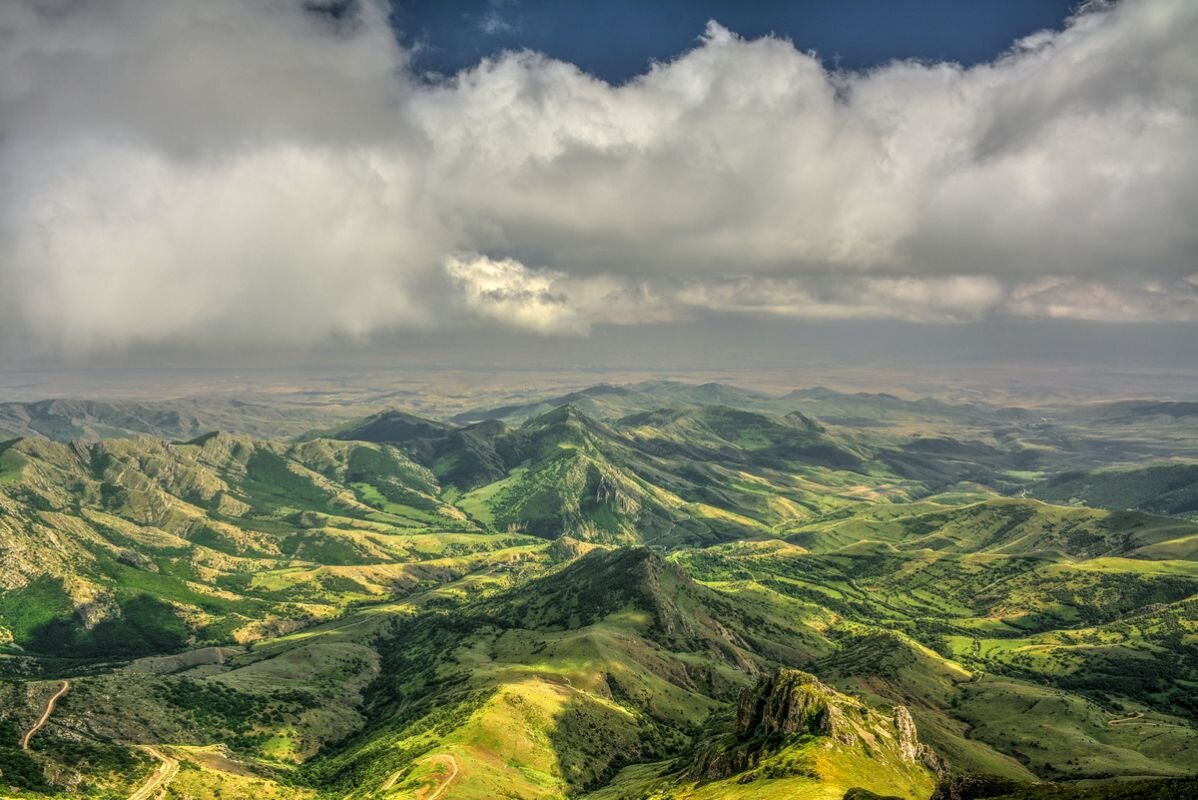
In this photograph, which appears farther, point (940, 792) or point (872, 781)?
point (872, 781)

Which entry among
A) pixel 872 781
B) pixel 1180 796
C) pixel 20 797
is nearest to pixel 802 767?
pixel 872 781

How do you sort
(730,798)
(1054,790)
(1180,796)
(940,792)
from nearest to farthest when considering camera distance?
(1180,796) < (1054,790) < (940,792) < (730,798)

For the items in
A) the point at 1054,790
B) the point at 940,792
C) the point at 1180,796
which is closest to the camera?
the point at 1180,796

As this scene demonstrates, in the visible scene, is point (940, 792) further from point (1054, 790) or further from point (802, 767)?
point (802, 767)

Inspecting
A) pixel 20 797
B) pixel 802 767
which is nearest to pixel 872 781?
pixel 802 767

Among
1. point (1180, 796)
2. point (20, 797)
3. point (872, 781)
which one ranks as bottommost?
point (20, 797)

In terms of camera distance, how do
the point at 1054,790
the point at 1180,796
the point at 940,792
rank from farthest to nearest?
the point at 940,792 → the point at 1054,790 → the point at 1180,796

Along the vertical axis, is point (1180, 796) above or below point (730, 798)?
above

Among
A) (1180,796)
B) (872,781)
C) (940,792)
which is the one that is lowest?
(872,781)

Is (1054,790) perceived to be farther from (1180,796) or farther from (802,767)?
(802,767)
